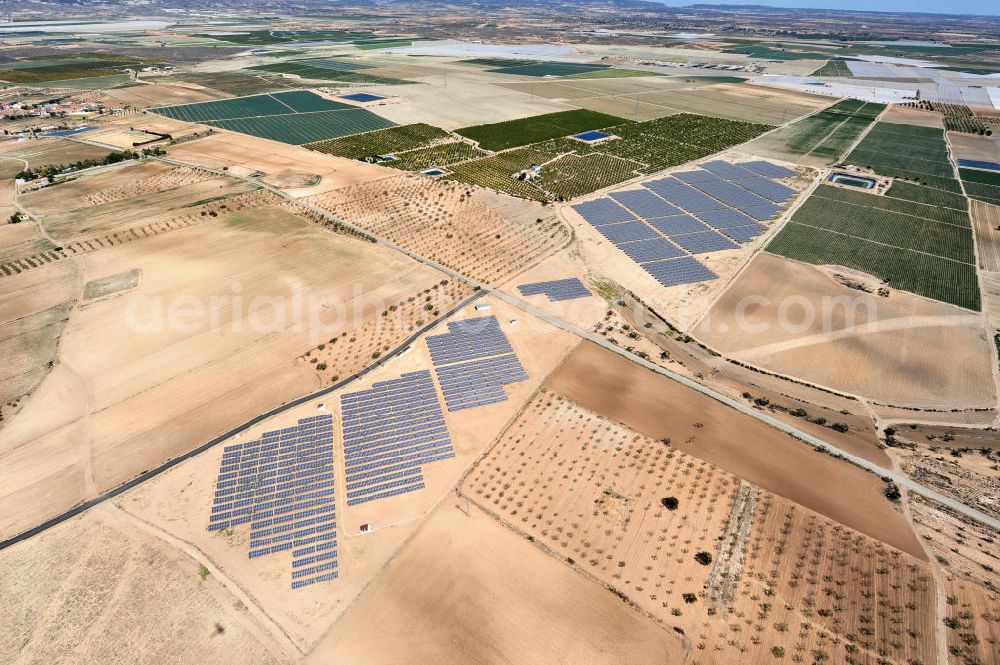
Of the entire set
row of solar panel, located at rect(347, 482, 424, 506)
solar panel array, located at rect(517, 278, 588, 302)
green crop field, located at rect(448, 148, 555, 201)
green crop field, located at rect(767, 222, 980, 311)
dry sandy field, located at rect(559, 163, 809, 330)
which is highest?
green crop field, located at rect(767, 222, 980, 311)

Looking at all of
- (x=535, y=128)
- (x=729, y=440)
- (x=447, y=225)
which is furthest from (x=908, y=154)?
(x=729, y=440)

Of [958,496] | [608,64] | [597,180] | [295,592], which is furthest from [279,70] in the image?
A: [958,496]

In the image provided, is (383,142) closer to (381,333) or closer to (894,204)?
(381,333)

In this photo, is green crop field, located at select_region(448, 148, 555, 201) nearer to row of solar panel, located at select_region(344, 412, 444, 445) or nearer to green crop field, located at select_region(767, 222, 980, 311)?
green crop field, located at select_region(767, 222, 980, 311)

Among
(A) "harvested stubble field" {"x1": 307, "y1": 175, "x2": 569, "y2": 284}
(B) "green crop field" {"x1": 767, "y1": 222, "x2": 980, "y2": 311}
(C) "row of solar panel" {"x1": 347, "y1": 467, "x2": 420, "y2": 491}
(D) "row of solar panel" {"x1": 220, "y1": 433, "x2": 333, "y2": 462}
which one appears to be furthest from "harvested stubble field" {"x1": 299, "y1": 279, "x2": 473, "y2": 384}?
(B) "green crop field" {"x1": 767, "y1": 222, "x2": 980, "y2": 311}

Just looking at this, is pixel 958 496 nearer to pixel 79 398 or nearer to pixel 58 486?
pixel 58 486
